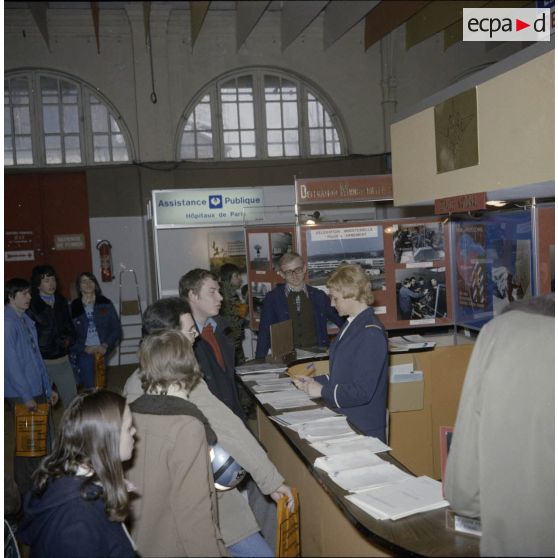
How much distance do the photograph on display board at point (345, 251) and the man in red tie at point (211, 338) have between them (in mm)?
2712

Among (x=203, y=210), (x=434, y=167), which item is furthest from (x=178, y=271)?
(x=434, y=167)

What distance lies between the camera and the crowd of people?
161 cm

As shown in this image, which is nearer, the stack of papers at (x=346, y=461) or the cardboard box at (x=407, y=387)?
the stack of papers at (x=346, y=461)

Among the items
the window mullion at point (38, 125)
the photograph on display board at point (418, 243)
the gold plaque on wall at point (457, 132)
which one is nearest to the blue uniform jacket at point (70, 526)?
the gold plaque on wall at point (457, 132)

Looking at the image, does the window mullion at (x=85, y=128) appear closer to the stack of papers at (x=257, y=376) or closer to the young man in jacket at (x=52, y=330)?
the young man in jacket at (x=52, y=330)

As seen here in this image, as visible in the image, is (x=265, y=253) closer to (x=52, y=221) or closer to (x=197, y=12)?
(x=197, y=12)

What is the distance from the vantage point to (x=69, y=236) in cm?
1009

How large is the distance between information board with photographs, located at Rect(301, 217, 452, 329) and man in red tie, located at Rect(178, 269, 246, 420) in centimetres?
273

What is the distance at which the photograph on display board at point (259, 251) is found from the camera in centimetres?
652

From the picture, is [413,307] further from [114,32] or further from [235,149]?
[114,32]

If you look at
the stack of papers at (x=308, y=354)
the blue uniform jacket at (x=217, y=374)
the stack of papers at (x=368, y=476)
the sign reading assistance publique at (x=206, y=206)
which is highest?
the sign reading assistance publique at (x=206, y=206)

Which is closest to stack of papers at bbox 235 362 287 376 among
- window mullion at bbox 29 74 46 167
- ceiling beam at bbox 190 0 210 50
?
ceiling beam at bbox 190 0 210 50

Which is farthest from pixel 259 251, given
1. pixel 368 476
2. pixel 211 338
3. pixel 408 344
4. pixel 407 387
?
pixel 368 476

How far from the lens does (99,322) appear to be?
259 inches
